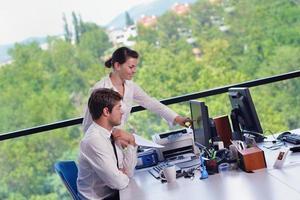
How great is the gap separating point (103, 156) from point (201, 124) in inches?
26.5

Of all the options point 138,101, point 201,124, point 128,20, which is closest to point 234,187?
point 201,124

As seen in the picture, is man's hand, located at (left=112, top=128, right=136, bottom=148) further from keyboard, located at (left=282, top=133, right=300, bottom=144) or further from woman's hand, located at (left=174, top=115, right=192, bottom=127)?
keyboard, located at (left=282, top=133, right=300, bottom=144)

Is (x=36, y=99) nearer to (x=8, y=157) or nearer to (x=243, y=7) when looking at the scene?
(x=8, y=157)

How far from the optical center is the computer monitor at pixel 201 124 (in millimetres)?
2727

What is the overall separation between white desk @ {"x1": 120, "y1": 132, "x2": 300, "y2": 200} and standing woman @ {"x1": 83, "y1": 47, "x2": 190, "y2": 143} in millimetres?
813

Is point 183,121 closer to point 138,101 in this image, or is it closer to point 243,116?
point 138,101

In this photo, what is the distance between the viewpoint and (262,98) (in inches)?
174

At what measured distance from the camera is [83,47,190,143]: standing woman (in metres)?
3.16

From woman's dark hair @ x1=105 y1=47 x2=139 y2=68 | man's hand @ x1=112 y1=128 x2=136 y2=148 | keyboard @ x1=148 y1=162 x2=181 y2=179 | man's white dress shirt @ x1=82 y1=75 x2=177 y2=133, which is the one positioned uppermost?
woman's dark hair @ x1=105 y1=47 x2=139 y2=68

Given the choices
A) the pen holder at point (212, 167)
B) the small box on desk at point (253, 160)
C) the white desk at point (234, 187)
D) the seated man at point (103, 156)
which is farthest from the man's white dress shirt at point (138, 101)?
the small box on desk at point (253, 160)

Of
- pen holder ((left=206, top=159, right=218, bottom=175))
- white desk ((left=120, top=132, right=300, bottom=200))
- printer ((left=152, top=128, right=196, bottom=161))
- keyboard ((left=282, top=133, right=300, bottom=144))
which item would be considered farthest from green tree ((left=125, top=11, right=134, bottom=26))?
pen holder ((left=206, top=159, right=218, bottom=175))

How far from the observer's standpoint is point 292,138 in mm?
2865

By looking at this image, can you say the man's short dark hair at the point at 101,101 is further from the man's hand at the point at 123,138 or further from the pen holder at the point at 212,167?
the pen holder at the point at 212,167

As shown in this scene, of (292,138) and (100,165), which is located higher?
(100,165)
